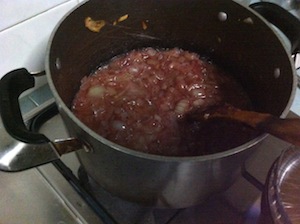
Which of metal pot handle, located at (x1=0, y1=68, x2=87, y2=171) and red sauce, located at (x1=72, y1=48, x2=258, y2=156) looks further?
red sauce, located at (x1=72, y1=48, x2=258, y2=156)

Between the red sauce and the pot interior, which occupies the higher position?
the pot interior

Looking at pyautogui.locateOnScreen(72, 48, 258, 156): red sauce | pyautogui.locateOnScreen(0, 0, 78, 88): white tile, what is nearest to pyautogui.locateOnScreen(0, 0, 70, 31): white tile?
pyautogui.locateOnScreen(0, 0, 78, 88): white tile

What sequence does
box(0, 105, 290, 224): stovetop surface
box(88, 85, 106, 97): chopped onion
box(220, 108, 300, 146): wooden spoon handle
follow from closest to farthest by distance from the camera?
box(220, 108, 300, 146): wooden spoon handle, box(0, 105, 290, 224): stovetop surface, box(88, 85, 106, 97): chopped onion

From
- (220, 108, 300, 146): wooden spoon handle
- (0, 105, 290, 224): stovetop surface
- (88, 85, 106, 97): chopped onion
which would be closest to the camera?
(220, 108, 300, 146): wooden spoon handle

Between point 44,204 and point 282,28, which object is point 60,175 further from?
point 282,28

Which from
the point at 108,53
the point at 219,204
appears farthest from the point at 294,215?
the point at 108,53

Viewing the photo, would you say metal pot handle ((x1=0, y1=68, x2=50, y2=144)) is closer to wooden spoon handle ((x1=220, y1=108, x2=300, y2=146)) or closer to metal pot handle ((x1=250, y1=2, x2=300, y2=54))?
wooden spoon handle ((x1=220, y1=108, x2=300, y2=146))

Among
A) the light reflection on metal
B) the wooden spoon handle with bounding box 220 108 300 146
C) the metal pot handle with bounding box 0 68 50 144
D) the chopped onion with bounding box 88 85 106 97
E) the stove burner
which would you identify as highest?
the wooden spoon handle with bounding box 220 108 300 146
